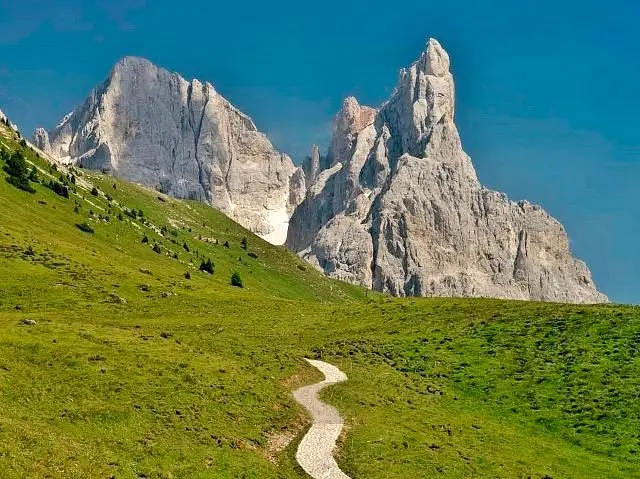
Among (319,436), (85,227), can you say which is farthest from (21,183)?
(319,436)

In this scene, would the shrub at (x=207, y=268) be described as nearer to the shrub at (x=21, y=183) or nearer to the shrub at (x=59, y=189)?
the shrub at (x=59, y=189)

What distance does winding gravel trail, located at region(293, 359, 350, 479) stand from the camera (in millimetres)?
40312

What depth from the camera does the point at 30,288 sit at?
85688 millimetres

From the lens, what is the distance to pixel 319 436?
4588cm

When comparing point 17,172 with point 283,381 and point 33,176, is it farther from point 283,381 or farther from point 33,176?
point 283,381

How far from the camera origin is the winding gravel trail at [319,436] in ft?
132

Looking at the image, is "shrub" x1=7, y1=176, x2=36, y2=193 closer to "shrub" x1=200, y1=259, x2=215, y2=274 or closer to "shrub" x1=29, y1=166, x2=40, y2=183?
"shrub" x1=29, y1=166, x2=40, y2=183

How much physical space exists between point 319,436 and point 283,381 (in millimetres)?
12175

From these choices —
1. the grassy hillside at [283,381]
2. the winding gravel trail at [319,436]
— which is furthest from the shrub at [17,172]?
the winding gravel trail at [319,436]

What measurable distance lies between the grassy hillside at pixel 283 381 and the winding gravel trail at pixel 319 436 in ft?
2.95

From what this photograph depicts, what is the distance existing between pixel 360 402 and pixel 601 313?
127ft

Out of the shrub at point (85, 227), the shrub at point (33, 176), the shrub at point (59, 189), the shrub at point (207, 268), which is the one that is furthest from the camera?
the shrub at point (207, 268)

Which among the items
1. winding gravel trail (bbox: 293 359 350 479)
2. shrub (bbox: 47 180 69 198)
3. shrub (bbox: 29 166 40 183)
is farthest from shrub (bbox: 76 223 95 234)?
winding gravel trail (bbox: 293 359 350 479)

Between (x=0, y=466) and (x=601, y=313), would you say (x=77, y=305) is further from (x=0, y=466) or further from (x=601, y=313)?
(x=601, y=313)
